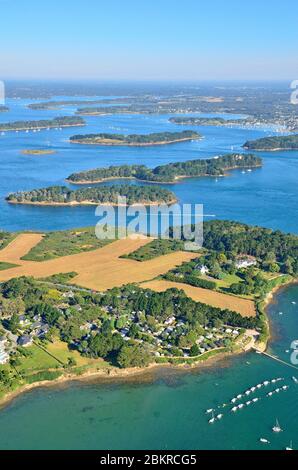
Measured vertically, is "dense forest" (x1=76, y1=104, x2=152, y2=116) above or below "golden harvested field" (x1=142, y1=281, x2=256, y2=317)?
above

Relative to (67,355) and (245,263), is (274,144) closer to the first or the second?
(245,263)

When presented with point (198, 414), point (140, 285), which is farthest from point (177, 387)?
point (140, 285)

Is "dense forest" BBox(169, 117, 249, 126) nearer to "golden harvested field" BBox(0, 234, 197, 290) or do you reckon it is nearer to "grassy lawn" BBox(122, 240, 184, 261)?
"grassy lawn" BBox(122, 240, 184, 261)

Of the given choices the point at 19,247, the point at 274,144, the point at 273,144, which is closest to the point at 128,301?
the point at 19,247

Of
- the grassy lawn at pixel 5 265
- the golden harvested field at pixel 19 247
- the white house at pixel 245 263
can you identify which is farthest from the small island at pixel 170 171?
the white house at pixel 245 263

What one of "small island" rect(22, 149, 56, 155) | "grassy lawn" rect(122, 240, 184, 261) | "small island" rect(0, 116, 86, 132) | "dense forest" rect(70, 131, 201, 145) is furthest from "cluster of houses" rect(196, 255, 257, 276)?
"small island" rect(0, 116, 86, 132)

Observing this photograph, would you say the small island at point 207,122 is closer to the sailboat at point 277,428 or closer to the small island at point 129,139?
the small island at point 129,139
